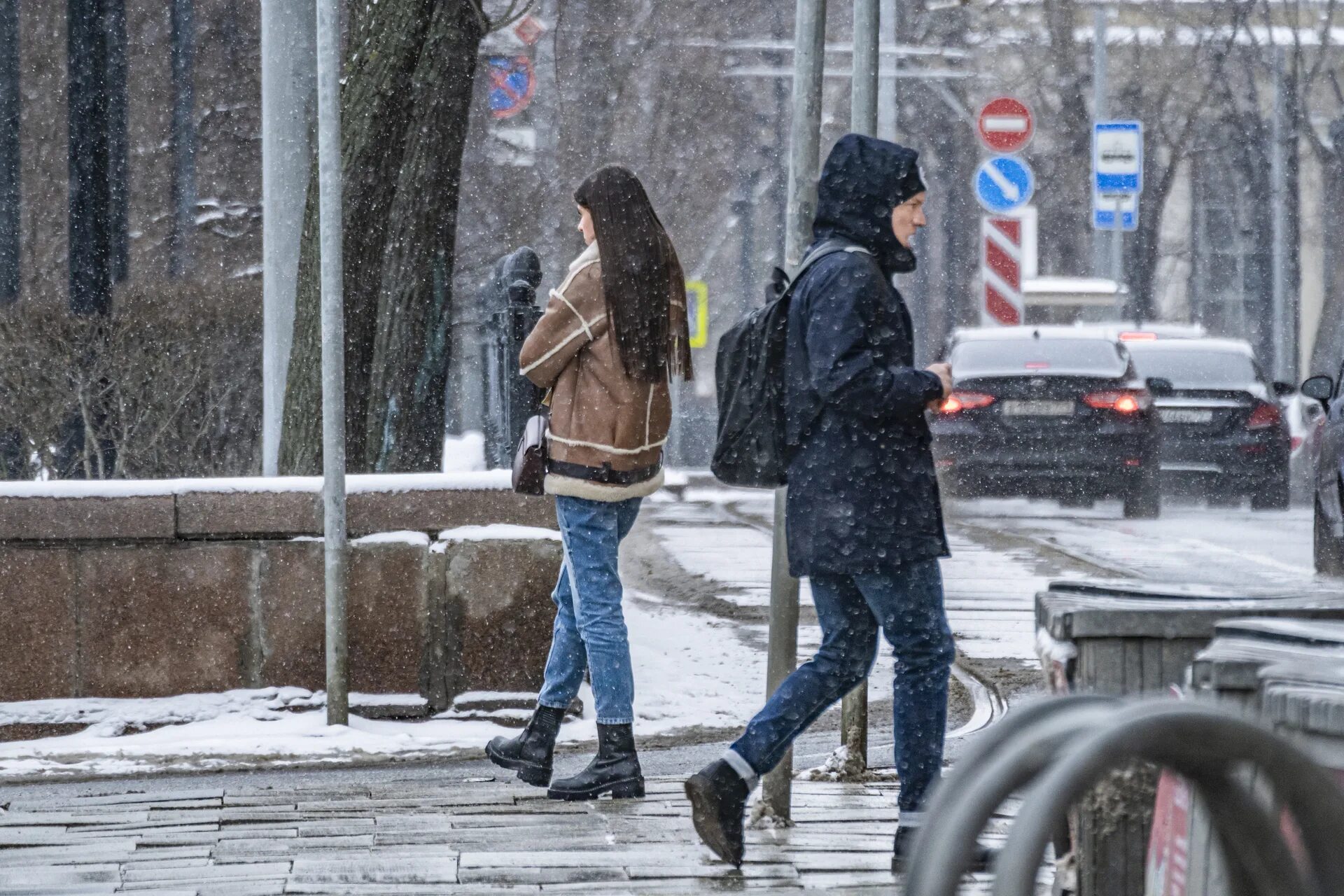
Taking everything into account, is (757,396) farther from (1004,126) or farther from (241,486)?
(1004,126)

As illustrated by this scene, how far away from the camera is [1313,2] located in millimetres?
38875

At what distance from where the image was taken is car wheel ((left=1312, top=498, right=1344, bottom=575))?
1295cm

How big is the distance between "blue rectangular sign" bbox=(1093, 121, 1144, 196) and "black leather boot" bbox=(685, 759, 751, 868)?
21.8 meters

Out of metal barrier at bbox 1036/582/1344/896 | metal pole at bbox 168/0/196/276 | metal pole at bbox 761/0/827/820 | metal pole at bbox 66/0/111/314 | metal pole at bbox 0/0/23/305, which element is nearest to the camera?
metal barrier at bbox 1036/582/1344/896

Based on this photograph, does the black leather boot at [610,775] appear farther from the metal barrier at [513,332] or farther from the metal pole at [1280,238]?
the metal pole at [1280,238]

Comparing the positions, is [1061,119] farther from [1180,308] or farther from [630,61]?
[1180,308]

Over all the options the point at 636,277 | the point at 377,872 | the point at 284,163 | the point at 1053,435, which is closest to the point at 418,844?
the point at 377,872

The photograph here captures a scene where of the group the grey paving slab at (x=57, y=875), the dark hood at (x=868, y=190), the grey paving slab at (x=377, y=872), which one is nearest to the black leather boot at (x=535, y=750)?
the grey paving slab at (x=377, y=872)

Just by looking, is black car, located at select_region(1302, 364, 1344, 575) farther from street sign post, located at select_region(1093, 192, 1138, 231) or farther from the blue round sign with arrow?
street sign post, located at select_region(1093, 192, 1138, 231)

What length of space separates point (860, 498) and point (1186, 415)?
49.4ft

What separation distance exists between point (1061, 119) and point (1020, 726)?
38379mm

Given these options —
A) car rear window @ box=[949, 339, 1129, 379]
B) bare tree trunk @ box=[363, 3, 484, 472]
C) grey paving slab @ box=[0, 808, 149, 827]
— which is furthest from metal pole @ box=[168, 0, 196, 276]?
grey paving slab @ box=[0, 808, 149, 827]

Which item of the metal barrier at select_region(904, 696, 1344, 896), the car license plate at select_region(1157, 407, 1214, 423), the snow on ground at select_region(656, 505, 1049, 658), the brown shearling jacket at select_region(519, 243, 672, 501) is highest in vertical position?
the brown shearling jacket at select_region(519, 243, 672, 501)

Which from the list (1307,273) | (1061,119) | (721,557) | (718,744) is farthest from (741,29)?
(718,744)
